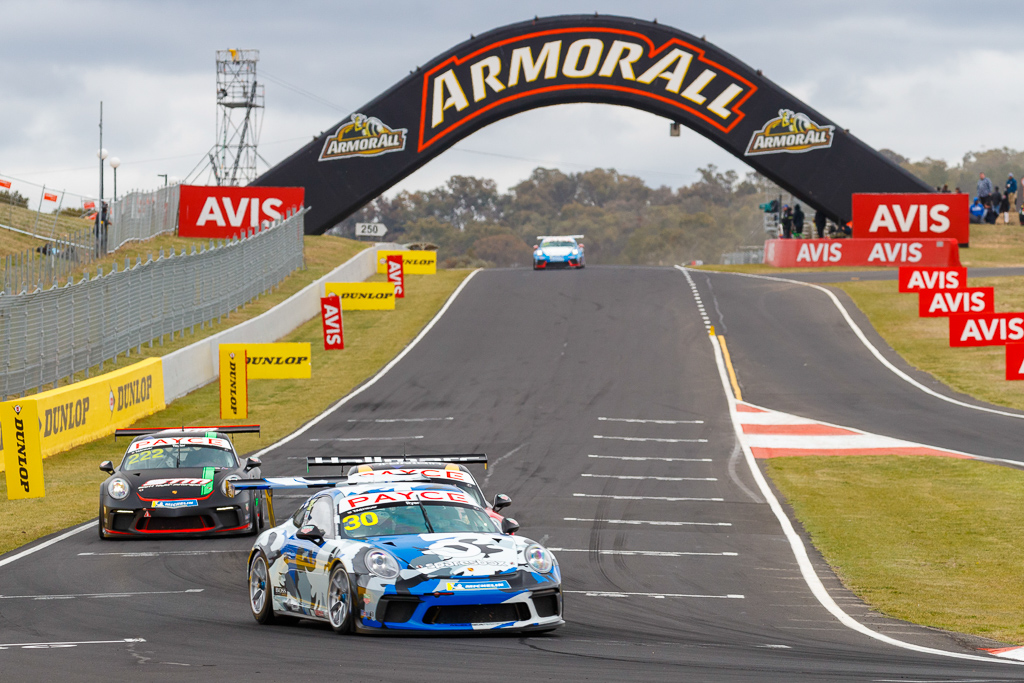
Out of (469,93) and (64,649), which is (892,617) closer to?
(64,649)

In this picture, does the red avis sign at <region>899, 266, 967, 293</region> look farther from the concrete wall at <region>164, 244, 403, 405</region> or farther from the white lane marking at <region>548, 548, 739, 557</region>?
the white lane marking at <region>548, 548, 739, 557</region>

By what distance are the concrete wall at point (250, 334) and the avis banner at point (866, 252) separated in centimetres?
1932

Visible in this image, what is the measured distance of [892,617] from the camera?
1148 centimetres

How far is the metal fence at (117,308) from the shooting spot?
2547 cm

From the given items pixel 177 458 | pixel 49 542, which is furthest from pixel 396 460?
pixel 49 542

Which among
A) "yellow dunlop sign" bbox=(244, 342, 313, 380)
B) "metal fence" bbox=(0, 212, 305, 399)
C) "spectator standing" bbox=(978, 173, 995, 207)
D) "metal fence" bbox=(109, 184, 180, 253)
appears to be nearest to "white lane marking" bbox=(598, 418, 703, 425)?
"yellow dunlop sign" bbox=(244, 342, 313, 380)

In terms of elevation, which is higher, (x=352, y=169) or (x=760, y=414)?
(x=352, y=169)

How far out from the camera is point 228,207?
193 ft

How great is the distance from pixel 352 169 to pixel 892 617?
166 feet

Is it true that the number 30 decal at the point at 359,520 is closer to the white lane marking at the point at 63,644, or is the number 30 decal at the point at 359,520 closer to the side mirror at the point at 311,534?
the side mirror at the point at 311,534

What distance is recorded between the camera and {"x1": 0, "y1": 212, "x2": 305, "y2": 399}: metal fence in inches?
1003

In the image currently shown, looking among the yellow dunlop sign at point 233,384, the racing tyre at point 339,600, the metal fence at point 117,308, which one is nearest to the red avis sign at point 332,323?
the metal fence at point 117,308

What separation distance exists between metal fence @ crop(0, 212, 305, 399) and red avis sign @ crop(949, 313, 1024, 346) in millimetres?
21779

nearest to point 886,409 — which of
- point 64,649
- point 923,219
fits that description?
point 64,649
